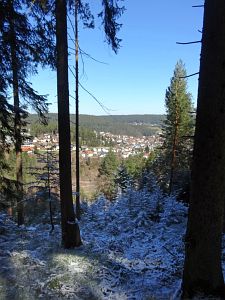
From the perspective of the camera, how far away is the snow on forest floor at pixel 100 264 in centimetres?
484

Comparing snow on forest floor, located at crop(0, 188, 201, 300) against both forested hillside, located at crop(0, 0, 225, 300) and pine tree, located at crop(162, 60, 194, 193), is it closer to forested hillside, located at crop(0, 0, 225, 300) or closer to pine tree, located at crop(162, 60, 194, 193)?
forested hillside, located at crop(0, 0, 225, 300)

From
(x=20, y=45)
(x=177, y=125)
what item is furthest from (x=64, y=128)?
(x=177, y=125)

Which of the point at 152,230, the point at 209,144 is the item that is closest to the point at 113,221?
the point at 152,230

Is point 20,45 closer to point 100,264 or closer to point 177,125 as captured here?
point 100,264

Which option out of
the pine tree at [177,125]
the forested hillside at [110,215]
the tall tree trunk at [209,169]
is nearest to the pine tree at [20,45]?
the forested hillside at [110,215]

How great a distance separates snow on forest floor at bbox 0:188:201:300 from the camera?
4.84 meters

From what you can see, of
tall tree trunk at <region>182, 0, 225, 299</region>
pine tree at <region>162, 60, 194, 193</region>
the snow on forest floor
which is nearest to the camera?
tall tree trunk at <region>182, 0, 225, 299</region>

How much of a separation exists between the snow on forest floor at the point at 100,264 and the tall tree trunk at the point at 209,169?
2.14 feet

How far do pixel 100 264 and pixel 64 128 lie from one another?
3.07 metres

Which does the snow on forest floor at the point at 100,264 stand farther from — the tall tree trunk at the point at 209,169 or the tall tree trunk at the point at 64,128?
the tall tree trunk at the point at 209,169

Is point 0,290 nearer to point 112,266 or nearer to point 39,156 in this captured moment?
point 112,266

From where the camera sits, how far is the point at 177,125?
22.9 metres

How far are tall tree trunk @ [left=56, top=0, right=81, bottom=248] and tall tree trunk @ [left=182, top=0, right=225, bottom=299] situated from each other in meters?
4.05

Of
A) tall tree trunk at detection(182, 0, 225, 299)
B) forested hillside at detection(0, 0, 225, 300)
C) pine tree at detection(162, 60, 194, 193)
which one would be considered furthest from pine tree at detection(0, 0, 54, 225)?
pine tree at detection(162, 60, 194, 193)
